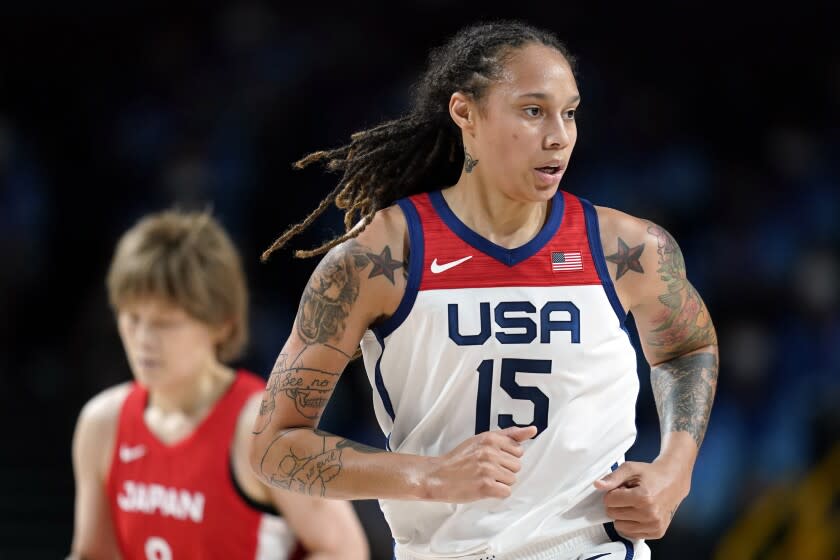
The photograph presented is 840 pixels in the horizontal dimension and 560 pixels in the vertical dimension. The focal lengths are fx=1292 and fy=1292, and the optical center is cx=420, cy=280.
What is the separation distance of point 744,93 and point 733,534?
12.3ft

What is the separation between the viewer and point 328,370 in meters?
3.20

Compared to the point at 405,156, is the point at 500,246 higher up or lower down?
lower down

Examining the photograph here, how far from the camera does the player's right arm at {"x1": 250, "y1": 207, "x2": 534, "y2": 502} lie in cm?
313

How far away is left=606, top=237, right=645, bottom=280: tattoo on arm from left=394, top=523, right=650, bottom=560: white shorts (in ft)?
2.13

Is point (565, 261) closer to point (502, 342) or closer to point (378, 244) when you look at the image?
point (502, 342)

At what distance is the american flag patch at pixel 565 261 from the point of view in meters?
3.23

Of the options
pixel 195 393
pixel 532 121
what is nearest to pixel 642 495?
pixel 532 121

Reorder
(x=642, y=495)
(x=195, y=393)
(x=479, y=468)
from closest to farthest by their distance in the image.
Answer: (x=479, y=468) → (x=642, y=495) → (x=195, y=393)

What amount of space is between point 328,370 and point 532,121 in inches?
31.2

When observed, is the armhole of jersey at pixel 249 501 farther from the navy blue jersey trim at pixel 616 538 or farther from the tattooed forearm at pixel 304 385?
the navy blue jersey trim at pixel 616 538

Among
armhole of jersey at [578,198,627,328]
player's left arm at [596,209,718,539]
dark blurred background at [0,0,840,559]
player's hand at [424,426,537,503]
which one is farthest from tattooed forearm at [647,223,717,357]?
dark blurred background at [0,0,840,559]

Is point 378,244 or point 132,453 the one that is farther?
point 132,453

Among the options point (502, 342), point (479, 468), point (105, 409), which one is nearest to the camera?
point (479, 468)

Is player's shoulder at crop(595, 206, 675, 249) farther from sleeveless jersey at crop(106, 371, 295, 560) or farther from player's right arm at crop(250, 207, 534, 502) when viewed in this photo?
sleeveless jersey at crop(106, 371, 295, 560)
